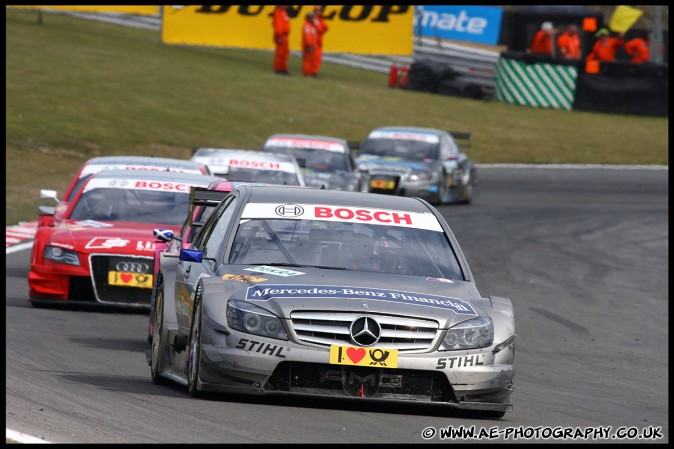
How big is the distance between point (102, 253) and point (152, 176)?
58.3 inches

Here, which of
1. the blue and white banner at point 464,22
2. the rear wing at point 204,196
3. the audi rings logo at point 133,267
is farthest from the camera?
the blue and white banner at point 464,22

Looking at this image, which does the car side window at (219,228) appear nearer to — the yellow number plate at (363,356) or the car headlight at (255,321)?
the car headlight at (255,321)

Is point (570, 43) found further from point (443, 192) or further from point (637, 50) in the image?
point (443, 192)

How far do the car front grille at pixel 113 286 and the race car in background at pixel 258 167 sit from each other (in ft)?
18.5

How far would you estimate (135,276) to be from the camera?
12891 millimetres

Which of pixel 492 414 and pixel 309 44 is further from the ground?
pixel 492 414

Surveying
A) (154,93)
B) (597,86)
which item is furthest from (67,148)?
(597,86)

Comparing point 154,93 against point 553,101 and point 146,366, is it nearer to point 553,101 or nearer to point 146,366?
point 553,101

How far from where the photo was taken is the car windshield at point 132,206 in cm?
1391

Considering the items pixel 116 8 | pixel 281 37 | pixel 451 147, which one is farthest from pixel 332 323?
pixel 116 8

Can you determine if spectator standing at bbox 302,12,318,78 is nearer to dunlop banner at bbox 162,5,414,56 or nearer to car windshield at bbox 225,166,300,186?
dunlop banner at bbox 162,5,414,56

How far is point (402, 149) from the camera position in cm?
2570

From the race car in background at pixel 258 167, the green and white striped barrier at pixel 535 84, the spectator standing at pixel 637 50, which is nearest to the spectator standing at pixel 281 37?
the green and white striped barrier at pixel 535 84

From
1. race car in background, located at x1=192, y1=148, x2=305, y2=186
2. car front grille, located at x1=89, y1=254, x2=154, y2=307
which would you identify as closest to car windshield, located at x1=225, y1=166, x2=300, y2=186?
race car in background, located at x1=192, y1=148, x2=305, y2=186
